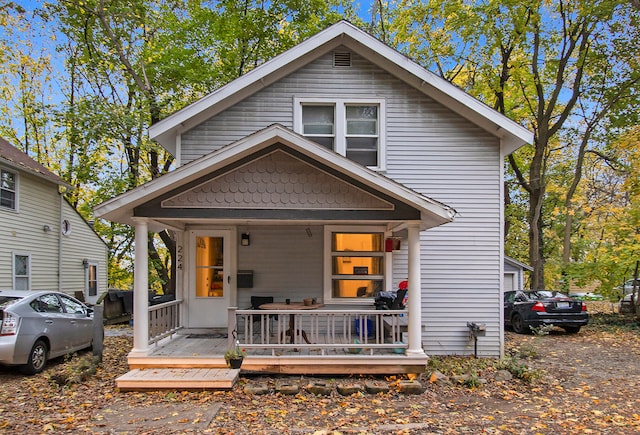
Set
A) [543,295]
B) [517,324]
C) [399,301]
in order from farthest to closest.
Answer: [517,324] < [543,295] < [399,301]

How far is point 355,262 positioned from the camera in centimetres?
921

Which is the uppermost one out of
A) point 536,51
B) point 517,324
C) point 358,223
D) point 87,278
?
point 536,51

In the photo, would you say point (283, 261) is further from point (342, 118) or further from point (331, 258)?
point (342, 118)

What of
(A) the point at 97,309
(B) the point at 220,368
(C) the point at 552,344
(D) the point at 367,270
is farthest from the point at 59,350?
(C) the point at 552,344

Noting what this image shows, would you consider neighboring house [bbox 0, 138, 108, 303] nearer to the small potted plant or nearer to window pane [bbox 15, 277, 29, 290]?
window pane [bbox 15, 277, 29, 290]

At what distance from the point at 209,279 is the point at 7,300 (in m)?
3.55

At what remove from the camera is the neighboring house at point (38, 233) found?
1343 centimetres

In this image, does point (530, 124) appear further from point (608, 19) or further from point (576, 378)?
point (576, 378)

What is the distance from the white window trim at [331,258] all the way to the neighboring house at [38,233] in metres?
10.4

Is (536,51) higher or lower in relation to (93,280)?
higher

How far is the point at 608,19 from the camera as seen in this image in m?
16.1

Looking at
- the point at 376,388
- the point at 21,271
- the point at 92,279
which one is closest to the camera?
the point at 376,388

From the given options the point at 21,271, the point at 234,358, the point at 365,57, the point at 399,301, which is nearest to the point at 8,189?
the point at 21,271

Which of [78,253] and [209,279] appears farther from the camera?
[78,253]
